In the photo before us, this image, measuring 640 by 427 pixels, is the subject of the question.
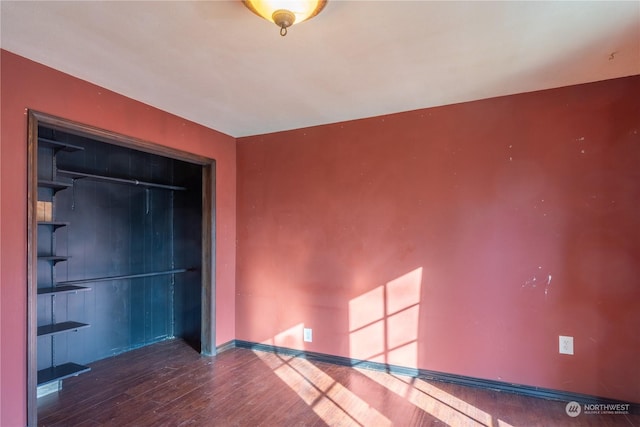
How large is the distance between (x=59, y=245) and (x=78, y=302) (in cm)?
57

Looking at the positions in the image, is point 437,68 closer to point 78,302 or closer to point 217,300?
point 217,300

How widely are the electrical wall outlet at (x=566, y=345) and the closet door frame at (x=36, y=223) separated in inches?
120

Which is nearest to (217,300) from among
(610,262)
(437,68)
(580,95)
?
(437,68)

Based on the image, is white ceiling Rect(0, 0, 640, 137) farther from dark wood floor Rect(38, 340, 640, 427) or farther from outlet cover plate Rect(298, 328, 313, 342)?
dark wood floor Rect(38, 340, 640, 427)

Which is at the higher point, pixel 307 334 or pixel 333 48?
pixel 333 48

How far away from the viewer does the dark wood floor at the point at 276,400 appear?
2303 mm

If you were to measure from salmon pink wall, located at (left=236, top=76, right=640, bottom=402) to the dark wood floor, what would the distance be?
24 cm

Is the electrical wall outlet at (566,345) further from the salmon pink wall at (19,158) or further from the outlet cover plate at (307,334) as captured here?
the salmon pink wall at (19,158)

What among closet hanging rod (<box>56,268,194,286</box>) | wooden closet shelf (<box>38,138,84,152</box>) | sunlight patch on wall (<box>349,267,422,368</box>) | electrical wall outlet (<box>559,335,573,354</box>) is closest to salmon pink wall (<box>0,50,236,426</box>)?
wooden closet shelf (<box>38,138,84,152</box>)

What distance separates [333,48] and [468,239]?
182cm

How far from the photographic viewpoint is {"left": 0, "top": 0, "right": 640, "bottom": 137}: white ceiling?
5.51 ft

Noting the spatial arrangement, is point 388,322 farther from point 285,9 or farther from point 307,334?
point 285,9

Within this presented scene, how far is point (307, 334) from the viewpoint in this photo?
11.3 ft

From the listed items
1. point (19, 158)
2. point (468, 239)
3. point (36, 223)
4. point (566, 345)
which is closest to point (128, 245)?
point (36, 223)
